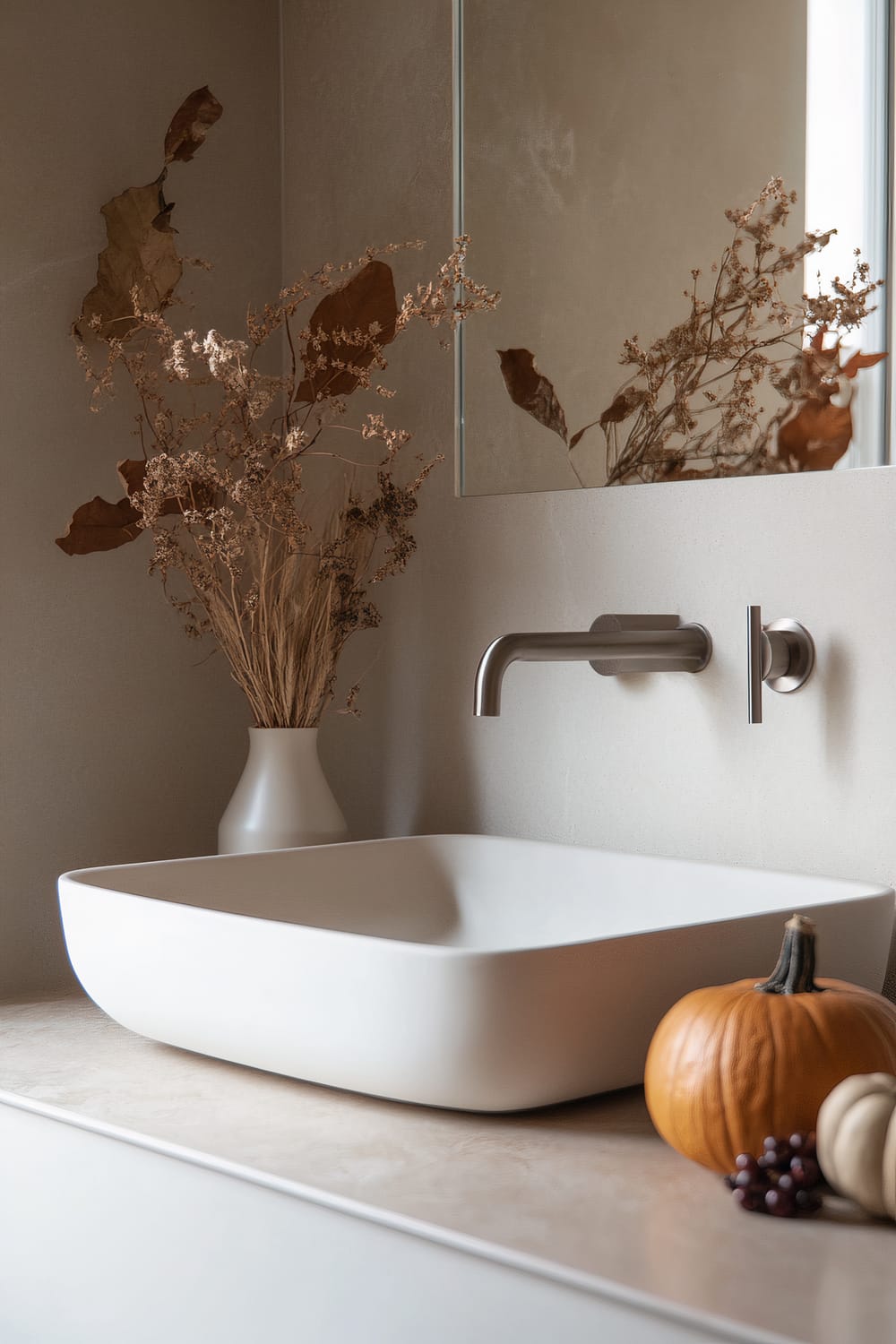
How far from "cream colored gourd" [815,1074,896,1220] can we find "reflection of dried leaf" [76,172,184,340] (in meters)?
0.99

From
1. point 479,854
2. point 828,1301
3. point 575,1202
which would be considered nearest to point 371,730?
point 479,854

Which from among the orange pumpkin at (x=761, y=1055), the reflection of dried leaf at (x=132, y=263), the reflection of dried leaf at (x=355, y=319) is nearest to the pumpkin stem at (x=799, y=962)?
the orange pumpkin at (x=761, y=1055)

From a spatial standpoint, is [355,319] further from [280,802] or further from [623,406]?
[280,802]

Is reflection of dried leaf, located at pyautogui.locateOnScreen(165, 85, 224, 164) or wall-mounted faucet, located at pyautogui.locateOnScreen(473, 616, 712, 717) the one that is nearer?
wall-mounted faucet, located at pyautogui.locateOnScreen(473, 616, 712, 717)

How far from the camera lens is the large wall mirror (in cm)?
113

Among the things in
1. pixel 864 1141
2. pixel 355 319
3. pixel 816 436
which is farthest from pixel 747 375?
pixel 864 1141

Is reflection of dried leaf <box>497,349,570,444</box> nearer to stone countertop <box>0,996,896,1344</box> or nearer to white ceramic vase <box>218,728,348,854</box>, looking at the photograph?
white ceramic vase <box>218,728,348,854</box>

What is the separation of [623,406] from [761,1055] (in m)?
0.69

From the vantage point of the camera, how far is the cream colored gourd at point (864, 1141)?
0.72 meters

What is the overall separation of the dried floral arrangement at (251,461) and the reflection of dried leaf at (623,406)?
6.1 inches

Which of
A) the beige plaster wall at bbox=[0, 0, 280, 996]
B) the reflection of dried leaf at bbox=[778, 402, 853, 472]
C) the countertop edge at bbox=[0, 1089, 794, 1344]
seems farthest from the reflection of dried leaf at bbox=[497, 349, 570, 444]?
the countertop edge at bbox=[0, 1089, 794, 1344]

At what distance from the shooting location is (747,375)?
47.3 inches

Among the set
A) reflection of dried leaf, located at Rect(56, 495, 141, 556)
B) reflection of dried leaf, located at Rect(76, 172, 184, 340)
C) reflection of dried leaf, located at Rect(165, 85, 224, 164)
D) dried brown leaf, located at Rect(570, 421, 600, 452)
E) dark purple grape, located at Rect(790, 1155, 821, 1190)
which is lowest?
dark purple grape, located at Rect(790, 1155, 821, 1190)

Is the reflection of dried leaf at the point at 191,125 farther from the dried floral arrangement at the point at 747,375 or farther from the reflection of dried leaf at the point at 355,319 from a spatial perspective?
the dried floral arrangement at the point at 747,375
